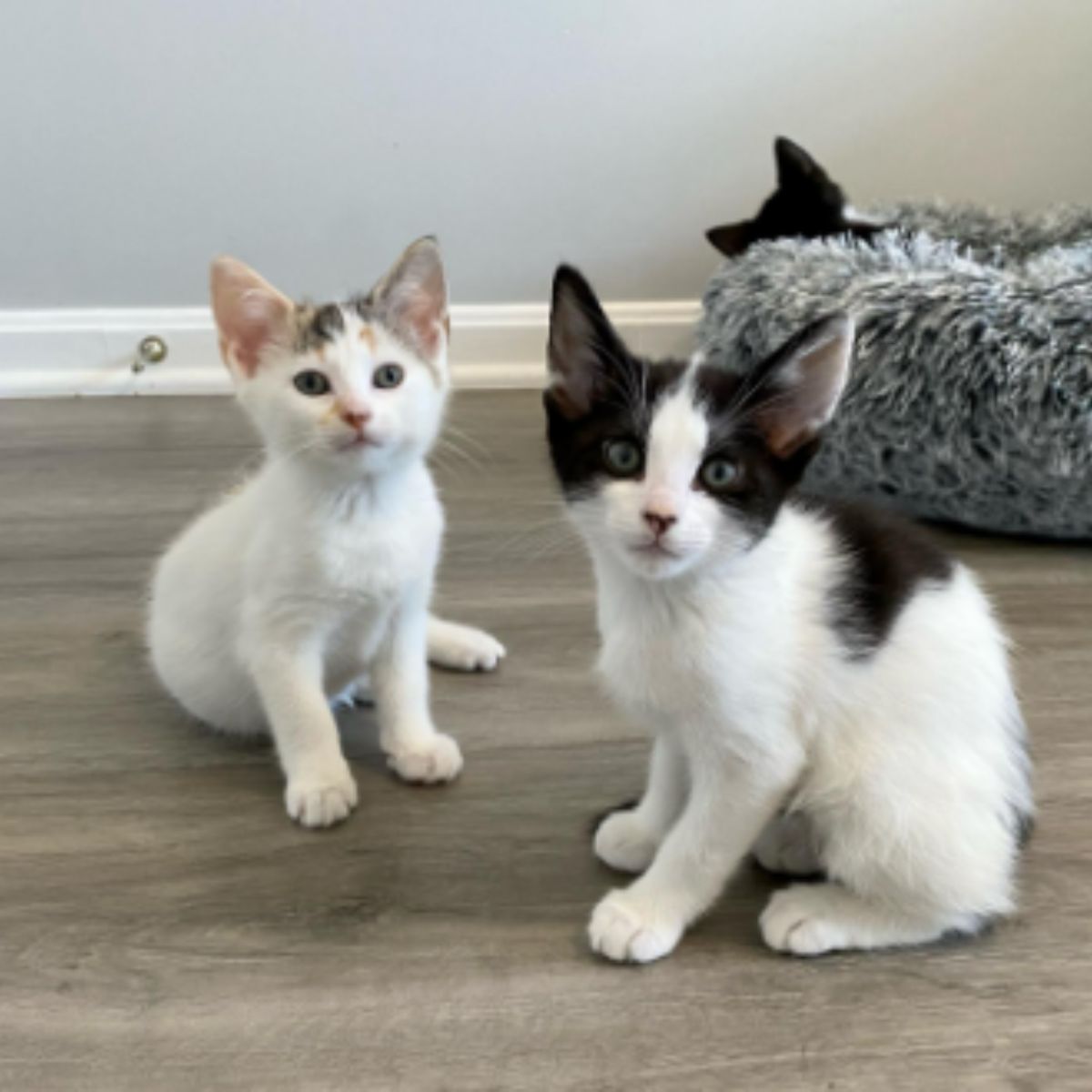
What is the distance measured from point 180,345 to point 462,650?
1483mm

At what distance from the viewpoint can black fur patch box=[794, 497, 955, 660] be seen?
106 cm

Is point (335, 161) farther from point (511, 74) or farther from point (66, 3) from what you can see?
point (66, 3)

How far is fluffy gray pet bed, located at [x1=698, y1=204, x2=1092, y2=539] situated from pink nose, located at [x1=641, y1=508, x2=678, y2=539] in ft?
3.24

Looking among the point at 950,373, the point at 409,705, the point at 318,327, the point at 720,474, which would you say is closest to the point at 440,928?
the point at 409,705

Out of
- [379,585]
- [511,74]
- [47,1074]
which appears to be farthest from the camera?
[511,74]

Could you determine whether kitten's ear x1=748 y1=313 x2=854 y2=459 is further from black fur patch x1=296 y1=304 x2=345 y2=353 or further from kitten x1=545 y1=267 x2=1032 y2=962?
black fur patch x1=296 y1=304 x2=345 y2=353

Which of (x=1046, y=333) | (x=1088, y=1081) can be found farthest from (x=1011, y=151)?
(x=1088, y=1081)

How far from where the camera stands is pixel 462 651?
5.25 feet

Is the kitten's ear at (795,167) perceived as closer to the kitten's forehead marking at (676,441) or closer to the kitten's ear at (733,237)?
the kitten's ear at (733,237)

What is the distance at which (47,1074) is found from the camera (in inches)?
38.1

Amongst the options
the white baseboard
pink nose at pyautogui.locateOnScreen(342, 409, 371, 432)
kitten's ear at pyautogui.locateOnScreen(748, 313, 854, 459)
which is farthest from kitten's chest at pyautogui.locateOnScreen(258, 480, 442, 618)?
the white baseboard

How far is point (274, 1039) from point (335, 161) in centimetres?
195

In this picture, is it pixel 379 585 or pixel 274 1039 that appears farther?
pixel 379 585

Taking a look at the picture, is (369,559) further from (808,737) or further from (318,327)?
(808,737)
